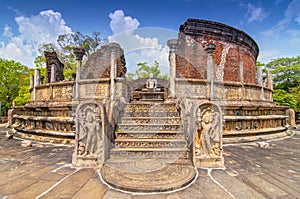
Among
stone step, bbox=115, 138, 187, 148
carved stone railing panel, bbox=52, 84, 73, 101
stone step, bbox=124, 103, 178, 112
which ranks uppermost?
carved stone railing panel, bbox=52, 84, 73, 101

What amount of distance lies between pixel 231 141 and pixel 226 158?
6.38ft

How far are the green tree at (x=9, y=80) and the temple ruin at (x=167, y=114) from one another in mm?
19360

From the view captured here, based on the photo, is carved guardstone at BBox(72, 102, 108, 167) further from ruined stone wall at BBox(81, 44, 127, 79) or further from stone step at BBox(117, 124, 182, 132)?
ruined stone wall at BBox(81, 44, 127, 79)

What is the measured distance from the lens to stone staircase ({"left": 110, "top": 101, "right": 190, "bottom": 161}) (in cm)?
357

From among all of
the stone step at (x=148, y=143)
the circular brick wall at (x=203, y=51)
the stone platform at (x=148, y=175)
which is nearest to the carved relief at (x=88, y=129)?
the stone platform at (x=148, y=175)

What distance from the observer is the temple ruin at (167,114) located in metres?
3.19

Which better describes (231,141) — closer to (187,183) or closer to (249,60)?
(187,183)

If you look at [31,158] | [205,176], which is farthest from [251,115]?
[31,158]

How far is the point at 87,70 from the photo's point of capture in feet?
45.1

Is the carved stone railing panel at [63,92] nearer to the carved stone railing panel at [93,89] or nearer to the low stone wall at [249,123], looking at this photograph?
the carved stone railing panel at [93,89]

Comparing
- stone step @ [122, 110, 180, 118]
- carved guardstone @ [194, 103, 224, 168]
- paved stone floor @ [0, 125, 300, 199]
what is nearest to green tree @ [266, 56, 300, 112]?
stone step @ [122, 110, 180, 118]

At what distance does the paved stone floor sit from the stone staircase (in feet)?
2.60

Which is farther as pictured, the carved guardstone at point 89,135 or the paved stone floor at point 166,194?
the carved guardstone at point 89,135

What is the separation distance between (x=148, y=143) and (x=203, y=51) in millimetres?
8510
